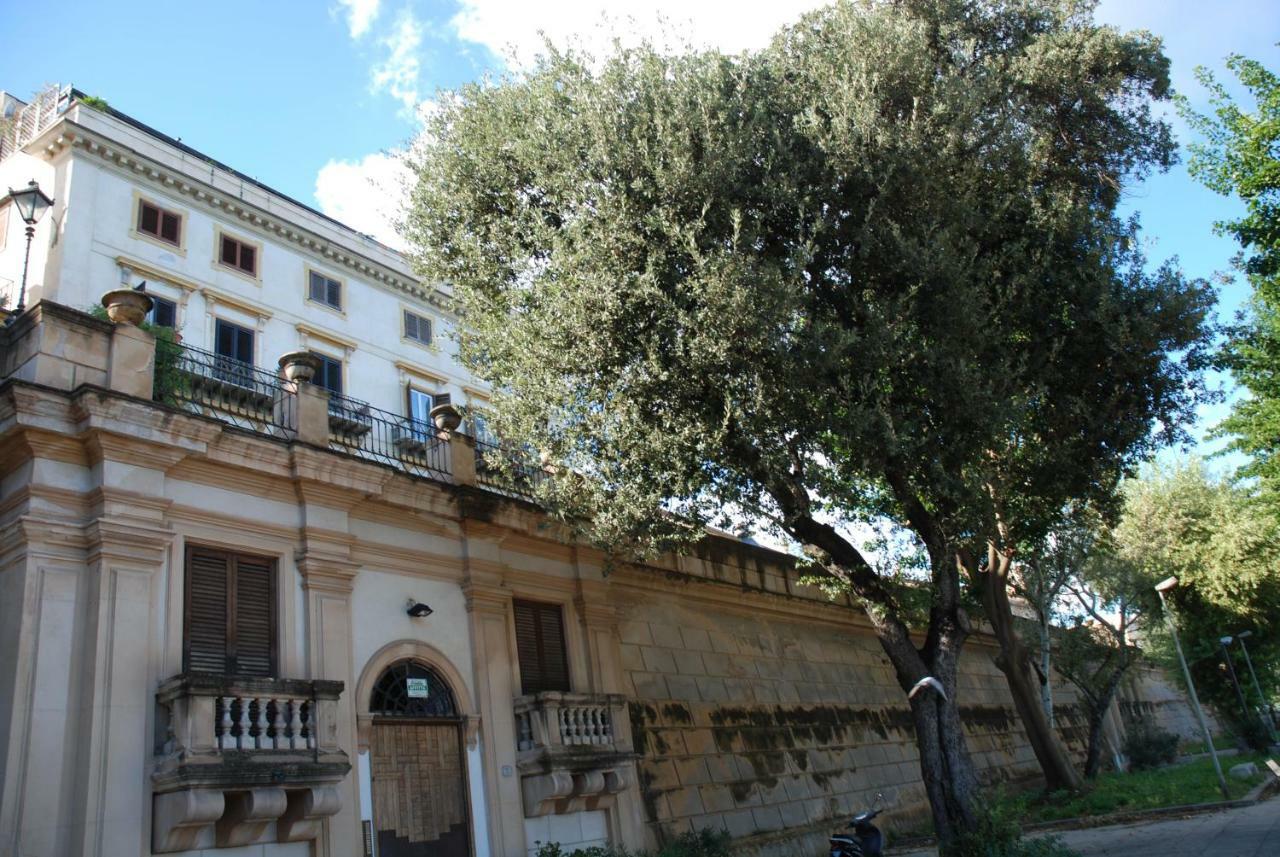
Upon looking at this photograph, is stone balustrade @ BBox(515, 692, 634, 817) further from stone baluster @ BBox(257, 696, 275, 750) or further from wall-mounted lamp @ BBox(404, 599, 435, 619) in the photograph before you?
stone baluster @ BBox(257, 696, 275, 750)

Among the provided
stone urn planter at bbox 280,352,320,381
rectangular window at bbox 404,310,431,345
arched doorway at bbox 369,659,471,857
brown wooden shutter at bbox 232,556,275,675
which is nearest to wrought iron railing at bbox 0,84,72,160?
rectangular window at bbox 404,310,431,345

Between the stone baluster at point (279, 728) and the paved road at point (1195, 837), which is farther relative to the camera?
the paved road at point (1195, 837)

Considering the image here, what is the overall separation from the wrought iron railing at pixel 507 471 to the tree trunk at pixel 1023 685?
961 cm

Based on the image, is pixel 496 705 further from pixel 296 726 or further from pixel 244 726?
pixel 244 726

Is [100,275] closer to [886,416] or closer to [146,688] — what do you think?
[146,688]

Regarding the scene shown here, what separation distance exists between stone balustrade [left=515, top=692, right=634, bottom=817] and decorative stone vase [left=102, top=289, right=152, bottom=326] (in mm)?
6392

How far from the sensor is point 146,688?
882 cm

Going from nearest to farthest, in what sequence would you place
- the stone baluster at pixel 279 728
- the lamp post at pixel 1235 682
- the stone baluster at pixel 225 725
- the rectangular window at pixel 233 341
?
the stone baluster at pixel 225 725 < the stone baluster at pixel 279 728 < the rectangular window at pixel 233 341 < the lamp post at pixel 1235 682

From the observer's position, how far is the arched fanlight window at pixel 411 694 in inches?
437

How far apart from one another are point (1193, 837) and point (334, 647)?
12.8 metres

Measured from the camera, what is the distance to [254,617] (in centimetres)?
1018


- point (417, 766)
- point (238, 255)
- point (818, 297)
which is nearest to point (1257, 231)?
point (818, 297)

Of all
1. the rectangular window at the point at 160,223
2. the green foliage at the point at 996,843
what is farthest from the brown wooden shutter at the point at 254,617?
the rectangular window at the point at 160,223

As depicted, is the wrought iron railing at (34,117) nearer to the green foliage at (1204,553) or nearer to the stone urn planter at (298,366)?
the stone urn planter at (298,366)
